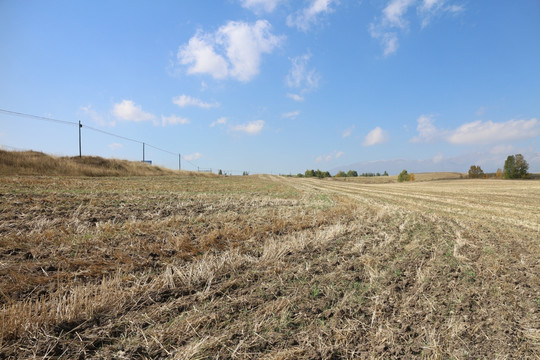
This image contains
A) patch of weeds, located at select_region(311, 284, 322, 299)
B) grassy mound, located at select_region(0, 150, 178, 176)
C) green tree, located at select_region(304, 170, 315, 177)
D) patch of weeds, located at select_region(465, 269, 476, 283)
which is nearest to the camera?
patch of weeds, located at select_region(311, 284, 322, 299)

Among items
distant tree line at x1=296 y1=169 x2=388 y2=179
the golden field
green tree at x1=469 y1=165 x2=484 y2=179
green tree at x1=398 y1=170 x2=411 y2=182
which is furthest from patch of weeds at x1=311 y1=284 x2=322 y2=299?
distant tree line at x1=296 y1=169 x2=388 y2=179

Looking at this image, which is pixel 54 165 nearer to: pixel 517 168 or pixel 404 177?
pixel 404 177

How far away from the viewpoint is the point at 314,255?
189 inches

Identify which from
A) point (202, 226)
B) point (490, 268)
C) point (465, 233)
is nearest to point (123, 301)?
point (202, 226)

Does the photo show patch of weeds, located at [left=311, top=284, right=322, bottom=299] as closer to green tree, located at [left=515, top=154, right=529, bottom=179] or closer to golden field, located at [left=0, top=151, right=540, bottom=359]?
golden field, located at [left=0, top=151, right=540, bottom=359]

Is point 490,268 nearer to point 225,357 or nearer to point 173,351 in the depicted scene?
point 225,357

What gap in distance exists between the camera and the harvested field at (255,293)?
2311mm

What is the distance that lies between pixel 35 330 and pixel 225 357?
187 centimetres

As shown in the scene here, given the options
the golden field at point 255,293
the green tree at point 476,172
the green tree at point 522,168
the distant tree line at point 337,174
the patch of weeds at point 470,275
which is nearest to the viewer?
the golden field at point 255,293

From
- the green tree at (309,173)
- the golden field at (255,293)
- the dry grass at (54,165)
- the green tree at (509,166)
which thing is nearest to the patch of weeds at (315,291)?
the golden field at (255,293)

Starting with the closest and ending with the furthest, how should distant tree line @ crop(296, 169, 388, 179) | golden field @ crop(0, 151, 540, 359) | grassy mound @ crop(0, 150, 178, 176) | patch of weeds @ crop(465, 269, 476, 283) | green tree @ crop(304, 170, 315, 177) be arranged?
golden field @ crop(0, 151, 540, 359), patch of weeds @ crop(465, 269, 476, 283), grassy mound @ crop(0, 150, 178, 176), distant tree line @ crop(296, 169, 388, 179), green tree @ crop(304, 170, 315, 177)

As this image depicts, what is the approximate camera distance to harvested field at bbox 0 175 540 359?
7.58 ft

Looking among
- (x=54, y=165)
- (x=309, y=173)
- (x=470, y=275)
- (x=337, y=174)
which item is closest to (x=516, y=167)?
(x=337, y=174)

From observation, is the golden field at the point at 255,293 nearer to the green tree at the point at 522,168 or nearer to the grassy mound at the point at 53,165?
the grassy mound at the point at 53,165
